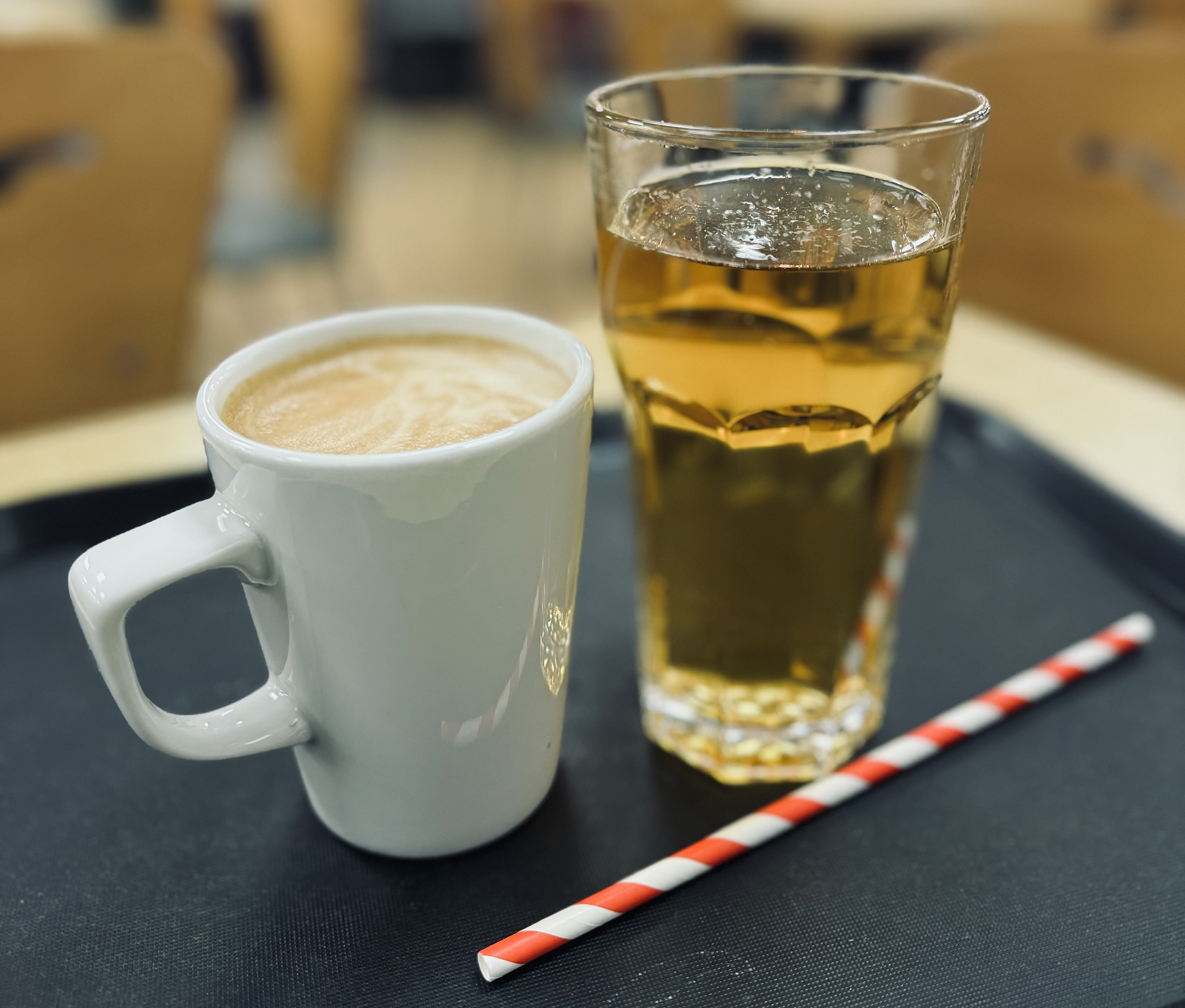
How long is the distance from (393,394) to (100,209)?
0.71 m

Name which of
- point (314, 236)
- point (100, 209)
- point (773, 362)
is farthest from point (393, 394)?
point (314, 236)

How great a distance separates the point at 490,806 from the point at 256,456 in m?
0.17

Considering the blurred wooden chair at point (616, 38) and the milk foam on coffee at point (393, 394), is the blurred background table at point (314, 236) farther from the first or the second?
the blurred wooden chair at point (616, 38)

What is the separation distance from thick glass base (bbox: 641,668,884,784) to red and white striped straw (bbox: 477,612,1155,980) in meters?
0.02

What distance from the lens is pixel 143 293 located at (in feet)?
3.33

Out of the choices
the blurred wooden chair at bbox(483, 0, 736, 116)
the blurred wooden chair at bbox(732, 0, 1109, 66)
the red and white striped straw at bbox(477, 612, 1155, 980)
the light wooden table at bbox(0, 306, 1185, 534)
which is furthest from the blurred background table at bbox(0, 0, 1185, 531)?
the blurred wooden chair at bbox(732, 0, 1109, 66)

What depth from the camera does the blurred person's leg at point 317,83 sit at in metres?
1.62

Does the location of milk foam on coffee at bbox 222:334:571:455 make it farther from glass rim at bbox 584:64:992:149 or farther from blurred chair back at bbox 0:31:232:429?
blurred chair back at bbox 0:31:232:429

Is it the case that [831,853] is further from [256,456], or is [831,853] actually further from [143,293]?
[143,293]

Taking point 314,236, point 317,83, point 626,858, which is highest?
point 317,83

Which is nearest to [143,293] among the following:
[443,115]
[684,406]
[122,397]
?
[122,397]

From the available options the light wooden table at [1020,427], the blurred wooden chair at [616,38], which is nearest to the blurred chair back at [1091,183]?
the light wooden table at [1020,427]

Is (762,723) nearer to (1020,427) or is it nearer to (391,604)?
(391,604)

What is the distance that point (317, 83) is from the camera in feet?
5.36
